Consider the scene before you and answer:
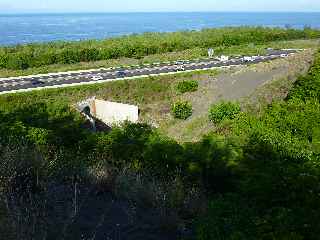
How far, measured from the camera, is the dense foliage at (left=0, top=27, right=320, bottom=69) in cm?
5828

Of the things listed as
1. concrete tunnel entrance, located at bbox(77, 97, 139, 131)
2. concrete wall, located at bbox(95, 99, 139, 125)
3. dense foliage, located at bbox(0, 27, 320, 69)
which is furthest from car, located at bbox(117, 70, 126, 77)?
dense foliage, located at bbox(0, 27, 320, 69)

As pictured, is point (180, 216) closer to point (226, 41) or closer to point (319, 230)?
point (319, 230)

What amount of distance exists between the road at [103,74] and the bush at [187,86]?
4971 mm

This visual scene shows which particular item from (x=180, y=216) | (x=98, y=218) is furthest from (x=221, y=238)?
(x=98, y=218)

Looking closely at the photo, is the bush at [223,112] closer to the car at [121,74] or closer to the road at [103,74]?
the road at [103,74]

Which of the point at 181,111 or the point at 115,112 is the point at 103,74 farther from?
the point at 181,111

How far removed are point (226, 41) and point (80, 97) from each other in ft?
136

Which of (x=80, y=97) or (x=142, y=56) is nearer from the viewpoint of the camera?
(x=80, y=97)

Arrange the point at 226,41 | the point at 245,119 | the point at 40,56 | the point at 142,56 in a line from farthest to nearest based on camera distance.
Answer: the point at 226,41 < the point at 142,56 < the point at 40,56 < the point at 245,119

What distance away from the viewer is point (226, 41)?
3002 inches

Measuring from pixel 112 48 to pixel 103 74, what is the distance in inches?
750

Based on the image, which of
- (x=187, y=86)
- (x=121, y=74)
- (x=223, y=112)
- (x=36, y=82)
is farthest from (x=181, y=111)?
(x=36, y=82)

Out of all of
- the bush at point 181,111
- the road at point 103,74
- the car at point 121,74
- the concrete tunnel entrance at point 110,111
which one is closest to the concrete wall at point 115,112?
the concrete tunnel entrance at point 110,111

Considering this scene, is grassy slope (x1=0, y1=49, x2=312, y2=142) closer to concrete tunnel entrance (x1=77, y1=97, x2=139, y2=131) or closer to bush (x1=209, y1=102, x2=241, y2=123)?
bush (x1=209, y1=102, x2=241, y2=123)
